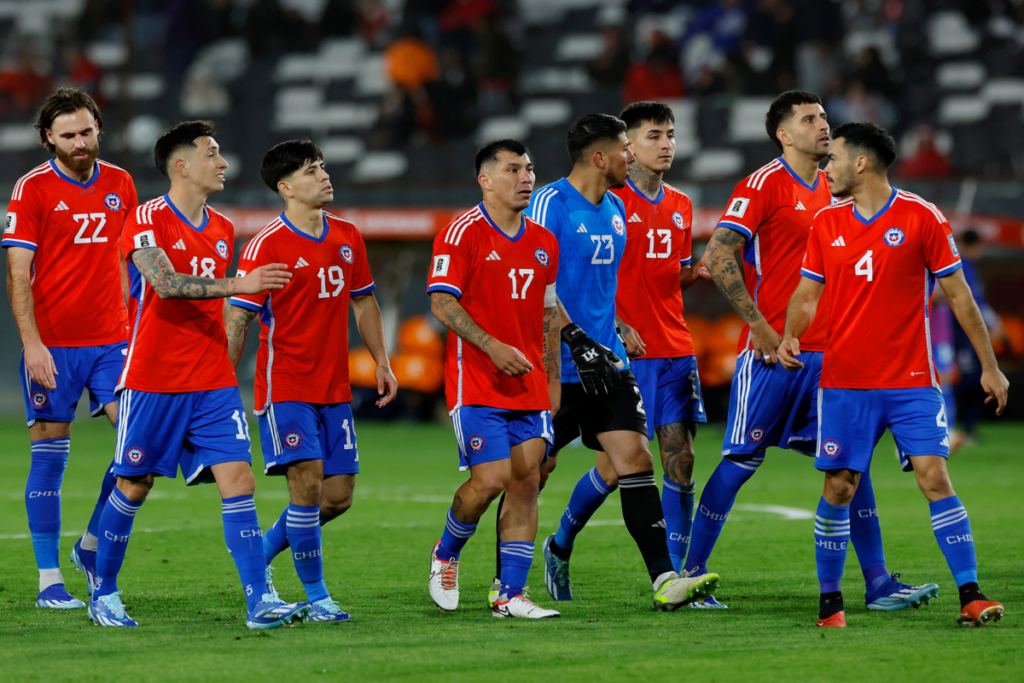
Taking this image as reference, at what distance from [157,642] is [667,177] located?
1323 centimetres

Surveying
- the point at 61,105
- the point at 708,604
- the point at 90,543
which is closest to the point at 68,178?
the point at 61,105

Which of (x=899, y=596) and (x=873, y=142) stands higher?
(x=873, y=142)

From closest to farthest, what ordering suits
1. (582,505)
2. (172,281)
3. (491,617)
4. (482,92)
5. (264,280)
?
(264,280)
(172,281)
(491,617)
(582,505)
(482,92)

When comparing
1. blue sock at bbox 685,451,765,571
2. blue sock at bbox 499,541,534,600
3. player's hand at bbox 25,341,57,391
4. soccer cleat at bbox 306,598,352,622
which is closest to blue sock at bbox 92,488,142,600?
player's hand at bbox 25,341,57,391

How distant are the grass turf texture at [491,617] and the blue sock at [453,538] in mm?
268

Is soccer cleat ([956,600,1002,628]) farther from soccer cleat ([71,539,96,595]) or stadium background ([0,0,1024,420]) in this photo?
stadium background ([0,0,1024,420])

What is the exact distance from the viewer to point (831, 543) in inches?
226

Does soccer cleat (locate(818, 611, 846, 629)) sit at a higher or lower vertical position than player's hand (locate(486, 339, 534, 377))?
lower

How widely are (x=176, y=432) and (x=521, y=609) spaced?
1.69 metres

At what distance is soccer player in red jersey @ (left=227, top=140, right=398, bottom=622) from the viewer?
5.89 meters

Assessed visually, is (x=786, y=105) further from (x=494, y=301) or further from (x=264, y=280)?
(x=264, y=280)

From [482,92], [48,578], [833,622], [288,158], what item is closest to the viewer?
[833,622]

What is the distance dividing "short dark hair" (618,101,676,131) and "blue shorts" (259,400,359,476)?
218 cm

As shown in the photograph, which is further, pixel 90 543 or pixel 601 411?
pixel 90 543
